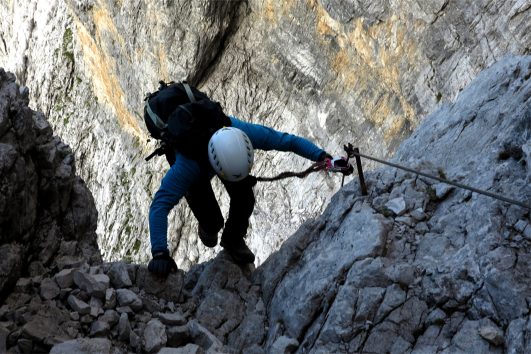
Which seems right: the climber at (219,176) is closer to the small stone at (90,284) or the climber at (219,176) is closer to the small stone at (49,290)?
the small stone at (90,284)

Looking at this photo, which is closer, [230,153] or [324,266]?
[324,266]

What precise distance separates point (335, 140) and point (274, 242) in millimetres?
4444

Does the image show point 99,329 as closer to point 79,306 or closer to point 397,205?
point 79,306

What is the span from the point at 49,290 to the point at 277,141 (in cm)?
305

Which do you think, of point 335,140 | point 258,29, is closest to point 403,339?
point 335,140

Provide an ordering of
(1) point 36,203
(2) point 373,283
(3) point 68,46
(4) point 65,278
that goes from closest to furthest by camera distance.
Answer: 1. (2) point 373,283
2. (4) point 65,278
3. (1) point 36,203
4. (3) point 68,46

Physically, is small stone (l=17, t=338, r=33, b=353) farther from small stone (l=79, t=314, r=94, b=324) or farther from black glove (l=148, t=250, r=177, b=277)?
black glove (l=148, t=250, r=177, b=277)

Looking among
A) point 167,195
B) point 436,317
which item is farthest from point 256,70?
point 436,317

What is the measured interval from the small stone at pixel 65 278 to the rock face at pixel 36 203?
82 millimetres

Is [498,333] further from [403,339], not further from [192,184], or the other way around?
[192,184]

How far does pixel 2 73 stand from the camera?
7.45 metres

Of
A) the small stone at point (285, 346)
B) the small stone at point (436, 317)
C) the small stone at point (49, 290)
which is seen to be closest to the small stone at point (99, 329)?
the small stone at point (49, 290)

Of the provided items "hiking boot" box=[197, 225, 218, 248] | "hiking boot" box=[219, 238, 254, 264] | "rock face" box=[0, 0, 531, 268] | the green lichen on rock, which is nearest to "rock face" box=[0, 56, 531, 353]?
"hiking boot" box=[219, 238, 254, 264]

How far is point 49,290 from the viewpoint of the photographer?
6539 mm
